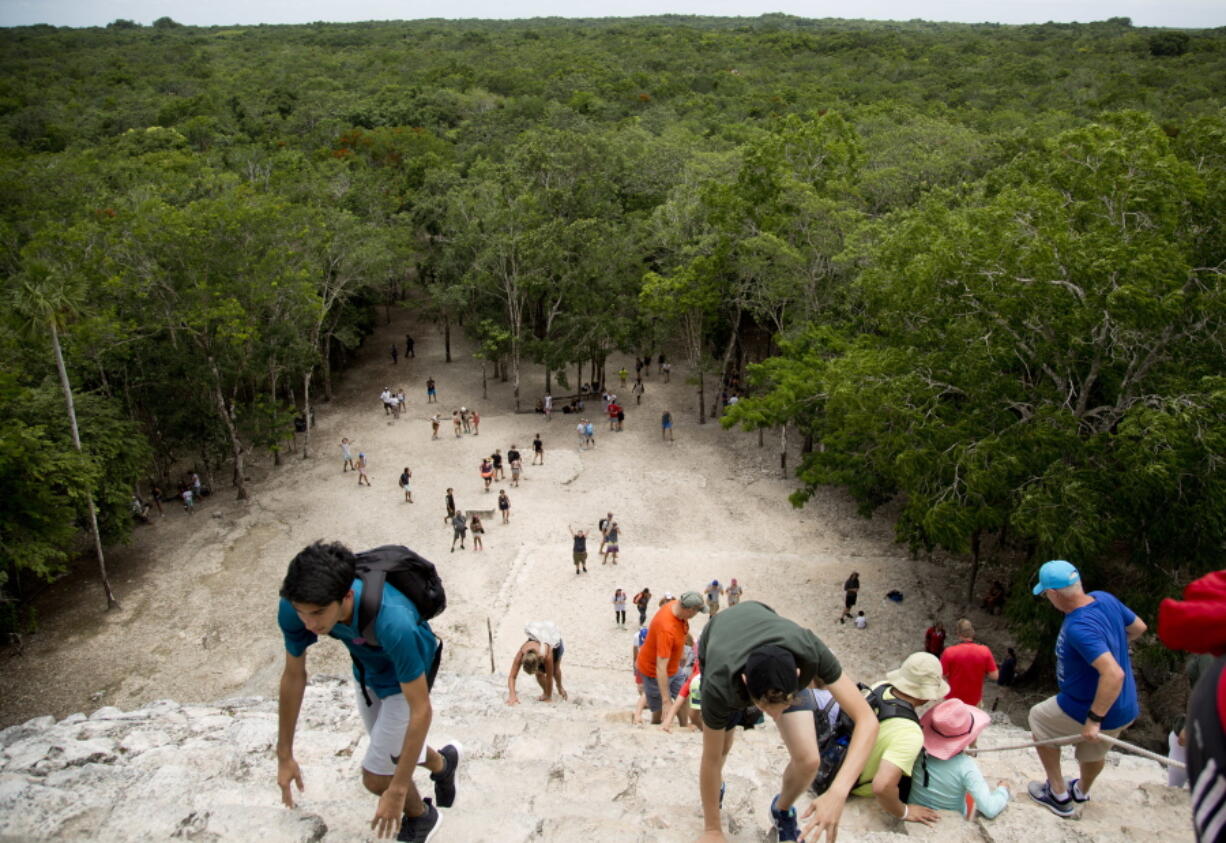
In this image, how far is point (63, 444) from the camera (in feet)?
56.5

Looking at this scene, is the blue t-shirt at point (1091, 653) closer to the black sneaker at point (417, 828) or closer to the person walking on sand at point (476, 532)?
the black sneaker at point (417, 828)

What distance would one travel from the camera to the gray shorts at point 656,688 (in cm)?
806

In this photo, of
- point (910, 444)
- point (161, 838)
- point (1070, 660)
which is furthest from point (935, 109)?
point (161, 838)

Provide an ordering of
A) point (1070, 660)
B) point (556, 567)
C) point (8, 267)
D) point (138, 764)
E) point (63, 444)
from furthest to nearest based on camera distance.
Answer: point (8, 267), point (556, 567), point (63, 444), point (138, 764), point (1070, 660)

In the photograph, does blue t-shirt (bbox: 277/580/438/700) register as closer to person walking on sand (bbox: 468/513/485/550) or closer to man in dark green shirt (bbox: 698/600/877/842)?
man in dark green shirt (bbox: 698/600/877/842)

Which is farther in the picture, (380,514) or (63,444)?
(380,514)

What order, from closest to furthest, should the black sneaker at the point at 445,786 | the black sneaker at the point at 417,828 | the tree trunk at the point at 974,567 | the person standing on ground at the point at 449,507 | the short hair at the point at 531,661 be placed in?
the black sneaker at the point at 417,828 < the black sneaker at the point at 445,786 < the short hair at the point at 531,661 < the tree trunk at the point at 974,567 < the person standing on ground at the point at 449,507

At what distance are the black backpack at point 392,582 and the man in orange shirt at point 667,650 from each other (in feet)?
11.5

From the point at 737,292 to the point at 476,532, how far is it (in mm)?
10897

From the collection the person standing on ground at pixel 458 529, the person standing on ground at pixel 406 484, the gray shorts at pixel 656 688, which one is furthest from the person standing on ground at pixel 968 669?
the person standing on ground at pixel 406 484

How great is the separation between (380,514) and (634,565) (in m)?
7.42

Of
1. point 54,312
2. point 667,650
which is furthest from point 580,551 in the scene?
point 54,312

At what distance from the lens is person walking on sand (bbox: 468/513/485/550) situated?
19.3 m

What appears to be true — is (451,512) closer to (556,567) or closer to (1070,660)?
(556,567)
